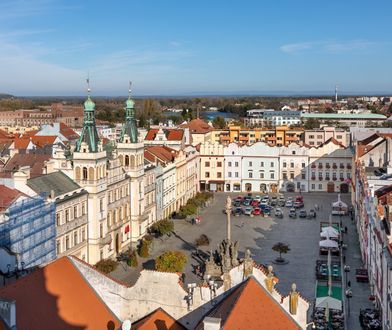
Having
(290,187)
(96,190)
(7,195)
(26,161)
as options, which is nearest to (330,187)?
(290,187)

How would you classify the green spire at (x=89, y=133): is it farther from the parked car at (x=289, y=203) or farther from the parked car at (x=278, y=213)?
the parked car at (x=289, y=203)

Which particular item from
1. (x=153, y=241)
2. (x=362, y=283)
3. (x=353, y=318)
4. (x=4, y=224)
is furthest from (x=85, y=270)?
(x=153, y=241)

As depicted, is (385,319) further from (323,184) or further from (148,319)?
(323,184)

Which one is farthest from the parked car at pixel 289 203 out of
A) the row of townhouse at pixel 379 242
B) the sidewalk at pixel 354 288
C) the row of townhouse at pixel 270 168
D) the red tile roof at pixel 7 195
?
the red tile roof at pixel 7 195

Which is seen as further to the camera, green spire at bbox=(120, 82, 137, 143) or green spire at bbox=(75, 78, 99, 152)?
green spire at bbox=(120, 82, 137, 143)

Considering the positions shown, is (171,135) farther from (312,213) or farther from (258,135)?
(258,135)

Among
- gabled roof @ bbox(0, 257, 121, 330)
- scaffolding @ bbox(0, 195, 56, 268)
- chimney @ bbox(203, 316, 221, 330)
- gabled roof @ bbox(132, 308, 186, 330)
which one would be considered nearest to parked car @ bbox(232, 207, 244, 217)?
scaffolding @ bbox(0, 195, 56, 268)

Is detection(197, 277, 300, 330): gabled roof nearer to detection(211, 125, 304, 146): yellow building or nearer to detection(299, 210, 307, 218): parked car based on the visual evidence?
detection(299, 210, 307, 218): parked car
